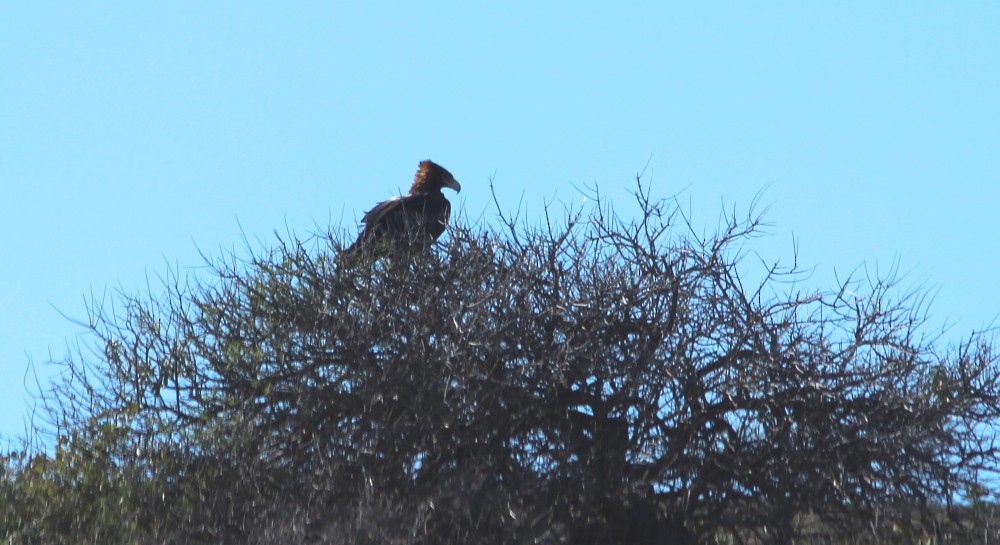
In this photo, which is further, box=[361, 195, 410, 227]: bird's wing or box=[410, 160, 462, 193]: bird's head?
box=[410, 160, 462, 193]: bird's head

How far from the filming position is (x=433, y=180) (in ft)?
48.0

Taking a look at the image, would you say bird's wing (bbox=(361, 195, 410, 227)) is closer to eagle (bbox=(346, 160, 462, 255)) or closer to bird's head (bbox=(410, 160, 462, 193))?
eagle (bbox=(346, 160, 462, 255))

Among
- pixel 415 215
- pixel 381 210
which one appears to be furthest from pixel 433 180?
pixel 415 215

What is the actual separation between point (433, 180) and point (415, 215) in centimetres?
305

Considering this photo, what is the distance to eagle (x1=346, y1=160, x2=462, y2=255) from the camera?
10992 millimetres

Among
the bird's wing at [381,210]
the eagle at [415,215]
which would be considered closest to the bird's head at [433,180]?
the eagle at [415,215]

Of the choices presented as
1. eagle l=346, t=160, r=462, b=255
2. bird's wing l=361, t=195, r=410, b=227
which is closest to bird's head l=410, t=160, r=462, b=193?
eagle l=346, t=160, r=462, b=255

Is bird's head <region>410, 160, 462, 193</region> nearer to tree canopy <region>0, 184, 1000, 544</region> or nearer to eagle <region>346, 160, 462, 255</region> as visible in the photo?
eagle <region>346, 160, 462, 255</region>

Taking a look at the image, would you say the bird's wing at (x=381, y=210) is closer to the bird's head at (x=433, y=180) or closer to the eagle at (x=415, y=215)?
the eagle at (x=415, y=215)

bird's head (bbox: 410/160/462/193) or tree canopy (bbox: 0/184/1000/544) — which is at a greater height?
bird's head (bbox: 410/160/462/193)

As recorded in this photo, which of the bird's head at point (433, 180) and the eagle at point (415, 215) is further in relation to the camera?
the bird's head at point (433, 180)

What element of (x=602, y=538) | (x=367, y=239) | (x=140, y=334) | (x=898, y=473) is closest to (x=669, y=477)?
(x=602, y=538)

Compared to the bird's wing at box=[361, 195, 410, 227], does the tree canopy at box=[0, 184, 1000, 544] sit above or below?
below

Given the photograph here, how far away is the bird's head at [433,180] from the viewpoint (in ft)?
47.8
